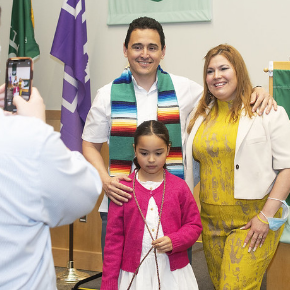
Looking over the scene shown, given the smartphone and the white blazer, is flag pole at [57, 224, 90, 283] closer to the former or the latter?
the white blazer

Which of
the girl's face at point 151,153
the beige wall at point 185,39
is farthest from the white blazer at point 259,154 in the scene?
the beige wall at point 185,39

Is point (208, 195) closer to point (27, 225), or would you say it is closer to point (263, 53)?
point (27, 225)

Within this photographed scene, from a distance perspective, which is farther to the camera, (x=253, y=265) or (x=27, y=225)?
(x=253, y=265)

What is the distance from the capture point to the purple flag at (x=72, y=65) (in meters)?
3.92

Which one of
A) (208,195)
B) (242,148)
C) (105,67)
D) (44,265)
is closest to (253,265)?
(208,195)

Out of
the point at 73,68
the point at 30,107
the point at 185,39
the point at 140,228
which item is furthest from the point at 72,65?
the point at 30,107

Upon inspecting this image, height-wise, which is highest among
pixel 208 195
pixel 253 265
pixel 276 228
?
pixel 208 195

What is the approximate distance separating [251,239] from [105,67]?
253 centimetres

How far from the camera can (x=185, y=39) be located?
4.10 metres

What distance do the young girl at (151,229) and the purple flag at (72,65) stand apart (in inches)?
66.2

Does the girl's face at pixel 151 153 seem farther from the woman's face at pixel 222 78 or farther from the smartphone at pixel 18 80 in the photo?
the smartphone at pixel 18 80

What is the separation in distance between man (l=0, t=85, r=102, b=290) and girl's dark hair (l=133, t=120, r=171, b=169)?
1120 mm

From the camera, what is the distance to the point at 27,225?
3.80 ft

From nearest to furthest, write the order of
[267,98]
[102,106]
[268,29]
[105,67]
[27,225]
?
[27,225], [267,98], [102,106], [268,29], [105,67]
